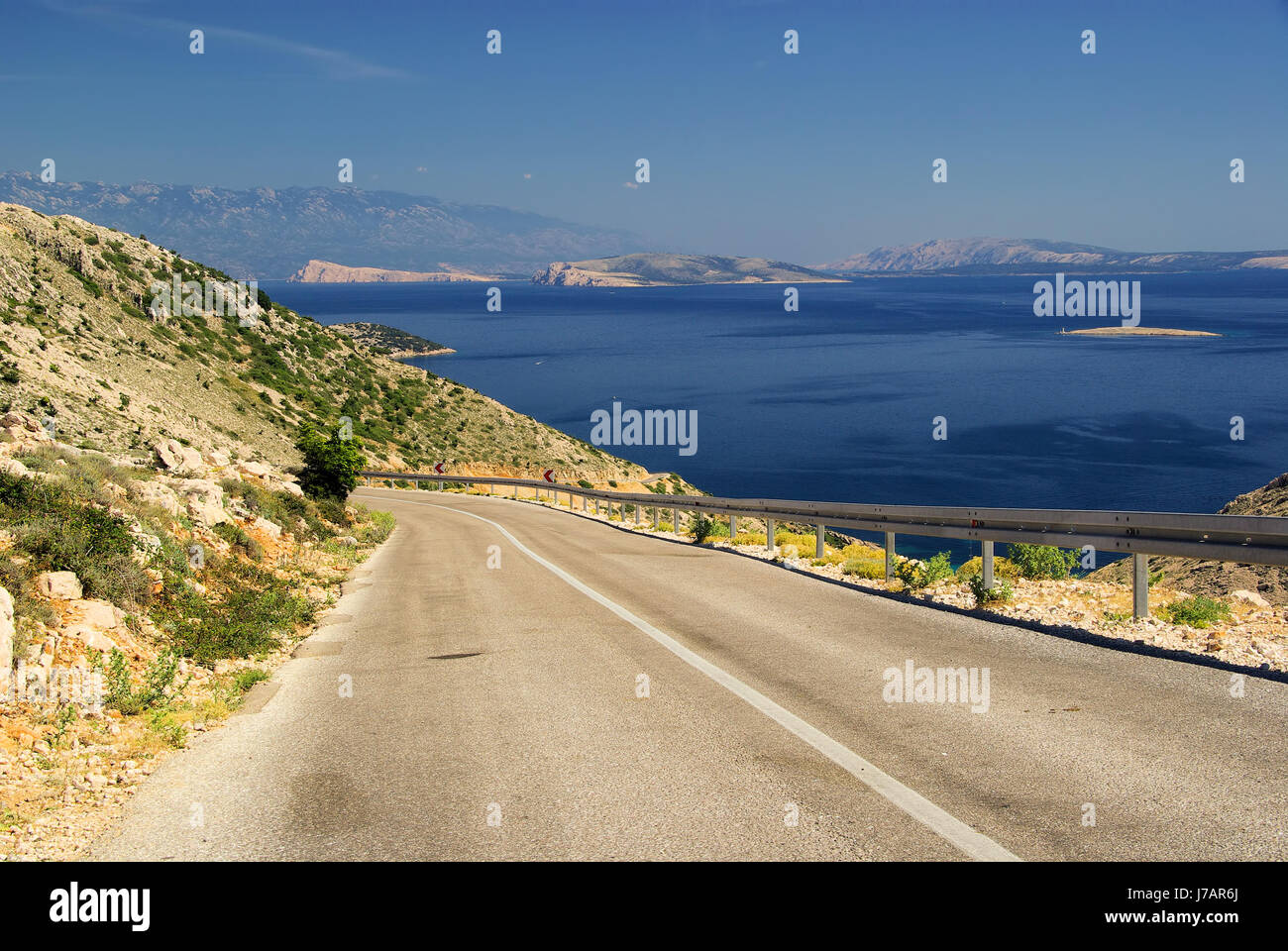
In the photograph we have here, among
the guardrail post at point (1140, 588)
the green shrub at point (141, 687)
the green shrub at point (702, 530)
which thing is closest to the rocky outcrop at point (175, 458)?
the green shrub at point (702, 530)

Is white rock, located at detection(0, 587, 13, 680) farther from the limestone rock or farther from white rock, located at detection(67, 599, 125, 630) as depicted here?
the limestone rock

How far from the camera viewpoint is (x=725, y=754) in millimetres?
5867

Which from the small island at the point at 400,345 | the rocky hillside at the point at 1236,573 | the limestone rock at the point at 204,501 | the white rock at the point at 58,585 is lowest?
the rocky hillside at the point at 1236,573

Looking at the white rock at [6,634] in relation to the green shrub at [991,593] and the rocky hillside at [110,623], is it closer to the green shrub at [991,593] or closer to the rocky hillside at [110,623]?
the rocky hillside at [110,623]

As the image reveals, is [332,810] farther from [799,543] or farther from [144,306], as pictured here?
[144,306]

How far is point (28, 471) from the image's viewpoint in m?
11.4

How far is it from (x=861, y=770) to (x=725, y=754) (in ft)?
2.74

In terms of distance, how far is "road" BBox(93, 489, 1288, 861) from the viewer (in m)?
4.61

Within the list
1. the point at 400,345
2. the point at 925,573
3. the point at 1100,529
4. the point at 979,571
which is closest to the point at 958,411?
the point at 979,571

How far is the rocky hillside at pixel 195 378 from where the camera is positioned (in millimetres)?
37781

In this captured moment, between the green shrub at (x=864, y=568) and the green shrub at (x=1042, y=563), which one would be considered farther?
the green shrub at (x=864, y=568)

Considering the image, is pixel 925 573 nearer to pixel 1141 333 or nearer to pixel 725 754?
pixel 725 754

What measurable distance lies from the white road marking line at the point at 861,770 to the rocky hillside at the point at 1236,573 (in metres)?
5.87

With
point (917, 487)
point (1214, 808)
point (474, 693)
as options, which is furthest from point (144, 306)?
point (1214, 808)
